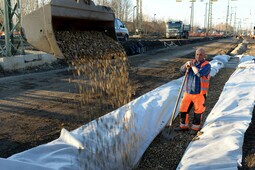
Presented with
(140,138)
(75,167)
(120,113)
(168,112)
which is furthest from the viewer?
(168,112)

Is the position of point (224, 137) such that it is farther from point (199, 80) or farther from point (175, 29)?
point (175, 29)

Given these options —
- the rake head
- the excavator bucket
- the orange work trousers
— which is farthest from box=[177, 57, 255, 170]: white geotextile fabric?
the excavator bucket

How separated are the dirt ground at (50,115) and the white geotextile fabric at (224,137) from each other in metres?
0.25

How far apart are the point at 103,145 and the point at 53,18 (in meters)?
2.64

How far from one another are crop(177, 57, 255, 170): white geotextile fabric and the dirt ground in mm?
252

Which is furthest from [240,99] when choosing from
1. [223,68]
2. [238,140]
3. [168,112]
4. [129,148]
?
[223,68]

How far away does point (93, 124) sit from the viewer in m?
4.36

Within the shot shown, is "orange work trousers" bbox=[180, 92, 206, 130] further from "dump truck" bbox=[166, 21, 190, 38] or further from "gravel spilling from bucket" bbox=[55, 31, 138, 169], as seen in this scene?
"dump truck" bbox=[166, 21, 190, 38]

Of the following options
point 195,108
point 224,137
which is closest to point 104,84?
point 195,108

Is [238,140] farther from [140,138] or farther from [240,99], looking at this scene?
[240,99]

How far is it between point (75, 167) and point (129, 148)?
3.16ft

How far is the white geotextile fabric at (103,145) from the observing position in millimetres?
3414

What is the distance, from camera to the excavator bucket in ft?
14.8

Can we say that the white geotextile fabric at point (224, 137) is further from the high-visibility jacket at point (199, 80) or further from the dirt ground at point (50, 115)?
the high-visibility jacket at point (199, 80)
